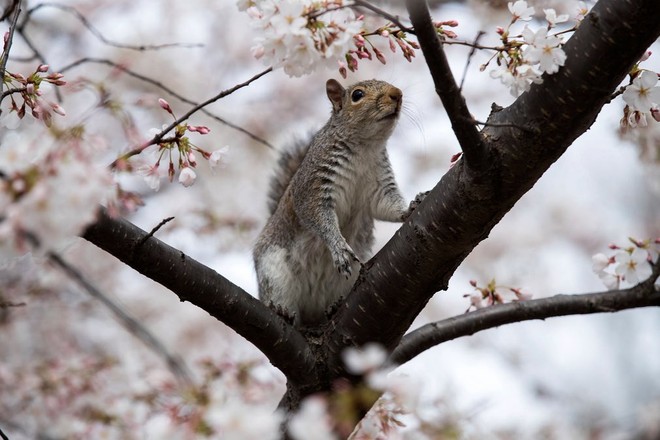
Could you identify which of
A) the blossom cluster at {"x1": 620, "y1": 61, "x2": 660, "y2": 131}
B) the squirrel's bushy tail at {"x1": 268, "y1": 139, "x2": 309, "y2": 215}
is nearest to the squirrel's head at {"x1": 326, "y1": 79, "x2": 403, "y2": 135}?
the squirrel's bushy tail at {"x1": 268, "y1": 139, "x2": 309, "y2": 215}

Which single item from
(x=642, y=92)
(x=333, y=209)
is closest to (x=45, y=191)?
(x=642, y=92)

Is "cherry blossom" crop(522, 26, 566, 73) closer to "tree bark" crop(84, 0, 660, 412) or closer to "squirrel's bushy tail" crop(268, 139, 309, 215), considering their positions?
"tree bark" crop(84, 0, 660, 412)

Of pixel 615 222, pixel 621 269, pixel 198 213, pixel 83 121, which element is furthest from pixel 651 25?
pixel 615 222

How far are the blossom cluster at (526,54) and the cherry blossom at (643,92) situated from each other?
0.25 meters

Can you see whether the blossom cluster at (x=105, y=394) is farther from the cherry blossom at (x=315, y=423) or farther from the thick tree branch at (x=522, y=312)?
the cherry blossom at (x=315, y=423)

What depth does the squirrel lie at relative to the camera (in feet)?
12.9

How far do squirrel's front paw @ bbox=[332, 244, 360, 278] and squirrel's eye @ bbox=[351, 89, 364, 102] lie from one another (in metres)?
0.98

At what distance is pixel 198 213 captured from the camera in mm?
6125

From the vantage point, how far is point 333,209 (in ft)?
12.9

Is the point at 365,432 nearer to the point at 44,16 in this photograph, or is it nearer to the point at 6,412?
the point at 6,412

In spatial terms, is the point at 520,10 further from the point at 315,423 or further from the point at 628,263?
the point at 315,423

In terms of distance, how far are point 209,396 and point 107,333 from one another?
735cm

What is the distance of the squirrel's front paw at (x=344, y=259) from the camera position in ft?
11.8

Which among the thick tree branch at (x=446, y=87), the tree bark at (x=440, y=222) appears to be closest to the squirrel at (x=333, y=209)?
the tree bark at (x=440, y=222)
